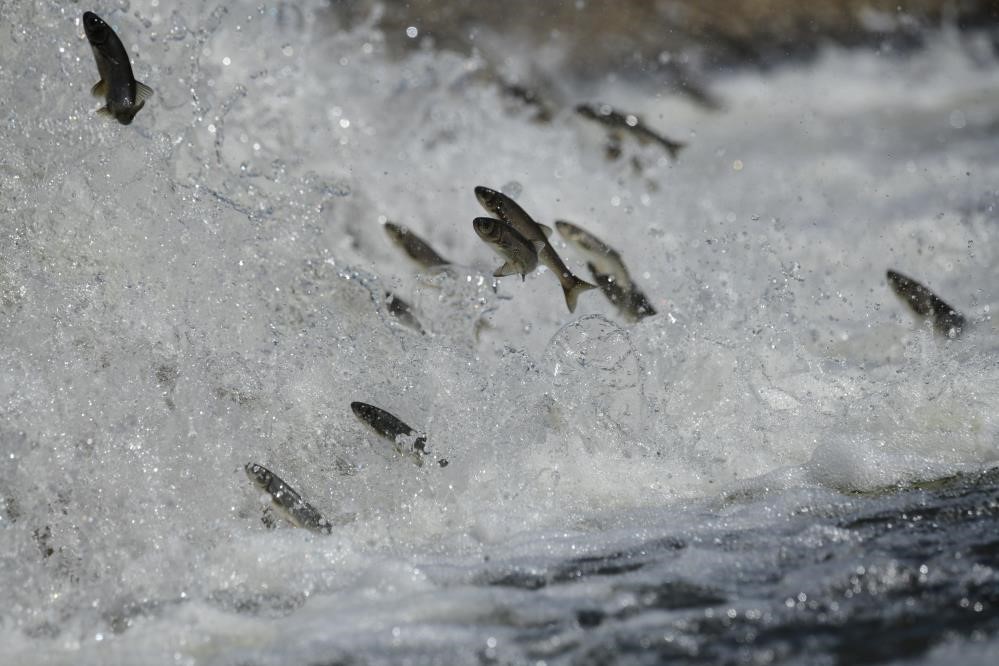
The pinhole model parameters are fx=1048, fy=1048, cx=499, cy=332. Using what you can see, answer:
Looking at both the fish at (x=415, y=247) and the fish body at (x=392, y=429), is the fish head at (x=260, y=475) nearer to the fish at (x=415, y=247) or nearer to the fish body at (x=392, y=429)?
the fish body at (x=392, y=429)

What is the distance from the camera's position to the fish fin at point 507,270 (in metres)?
4.20

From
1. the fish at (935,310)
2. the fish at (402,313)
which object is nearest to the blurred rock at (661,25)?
the fish at (935,310)

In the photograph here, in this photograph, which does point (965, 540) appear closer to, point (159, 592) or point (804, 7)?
point (159, 592)

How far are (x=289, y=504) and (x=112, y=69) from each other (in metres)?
1.88

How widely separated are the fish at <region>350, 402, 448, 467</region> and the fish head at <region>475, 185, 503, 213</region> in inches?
51.9

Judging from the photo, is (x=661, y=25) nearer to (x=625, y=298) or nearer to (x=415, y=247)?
(x=625, y=298)

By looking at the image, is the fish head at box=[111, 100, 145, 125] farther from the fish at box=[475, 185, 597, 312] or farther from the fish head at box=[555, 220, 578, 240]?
the fish head at box=[555, 220, 578, 240]

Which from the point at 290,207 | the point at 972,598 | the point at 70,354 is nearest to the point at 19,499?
the point at 70,354

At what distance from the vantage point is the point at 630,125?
7.35 m

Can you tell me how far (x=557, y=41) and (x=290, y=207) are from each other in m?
4.76

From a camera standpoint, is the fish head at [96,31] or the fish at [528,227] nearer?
the fish head at [96,31]

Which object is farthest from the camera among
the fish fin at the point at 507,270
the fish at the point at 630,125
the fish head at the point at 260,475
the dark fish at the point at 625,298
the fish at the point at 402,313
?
the fish at the point at 630,125

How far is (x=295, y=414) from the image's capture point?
154 inches

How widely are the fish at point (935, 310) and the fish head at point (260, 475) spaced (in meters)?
3.01
